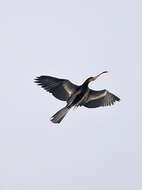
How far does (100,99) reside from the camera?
1522 inches

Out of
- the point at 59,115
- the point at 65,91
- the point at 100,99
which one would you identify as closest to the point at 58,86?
the point at 65,91

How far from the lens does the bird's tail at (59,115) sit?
3644 centimetres

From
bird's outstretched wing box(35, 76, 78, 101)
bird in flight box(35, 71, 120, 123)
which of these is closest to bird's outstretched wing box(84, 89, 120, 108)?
bird in flight box(35, 71, 120, 123)

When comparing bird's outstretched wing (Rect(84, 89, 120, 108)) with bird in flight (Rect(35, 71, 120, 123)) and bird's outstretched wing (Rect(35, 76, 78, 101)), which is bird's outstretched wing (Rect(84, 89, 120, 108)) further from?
bird's outstretched wing (Rect(35, 76, 78, 101))

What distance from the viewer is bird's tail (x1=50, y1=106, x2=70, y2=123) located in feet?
120

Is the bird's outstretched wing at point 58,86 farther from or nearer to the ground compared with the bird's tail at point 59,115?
farther from the ground

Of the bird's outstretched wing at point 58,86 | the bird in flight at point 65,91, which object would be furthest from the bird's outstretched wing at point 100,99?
the bird's outstretched wing at point 58,86

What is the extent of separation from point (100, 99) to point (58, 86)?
2713 millimetres

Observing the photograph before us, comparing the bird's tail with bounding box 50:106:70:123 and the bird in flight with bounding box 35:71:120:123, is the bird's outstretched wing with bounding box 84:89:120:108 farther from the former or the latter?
the bird's tail with bounding box 50:106:70:123

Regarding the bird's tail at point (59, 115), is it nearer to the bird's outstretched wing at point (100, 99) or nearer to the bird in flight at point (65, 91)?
the bird in flight at point (65, 91)

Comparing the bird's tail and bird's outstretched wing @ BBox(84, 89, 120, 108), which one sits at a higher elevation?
bird's outstretched wing @ BBox(84, 89, 120, 108)

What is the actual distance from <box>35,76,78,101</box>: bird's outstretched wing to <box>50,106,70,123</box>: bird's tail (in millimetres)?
562

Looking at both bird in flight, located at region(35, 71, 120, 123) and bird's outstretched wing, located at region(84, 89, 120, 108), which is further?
bird's outstretched wing, located at region(84, 89, 120, 108)

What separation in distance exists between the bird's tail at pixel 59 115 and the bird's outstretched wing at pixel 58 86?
562 mm
